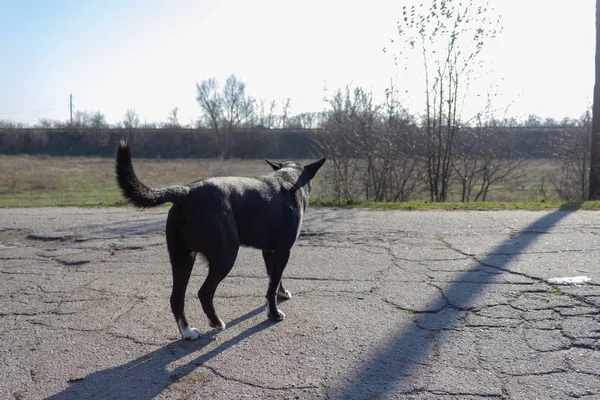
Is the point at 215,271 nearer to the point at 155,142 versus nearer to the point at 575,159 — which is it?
the point at 575,159

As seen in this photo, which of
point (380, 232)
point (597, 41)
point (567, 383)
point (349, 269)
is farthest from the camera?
point (597, 41)

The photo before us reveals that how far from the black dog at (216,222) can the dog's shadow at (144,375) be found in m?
0.20

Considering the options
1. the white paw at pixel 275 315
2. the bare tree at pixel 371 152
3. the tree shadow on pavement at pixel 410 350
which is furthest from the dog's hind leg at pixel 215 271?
the bare tree at pixel 371 152

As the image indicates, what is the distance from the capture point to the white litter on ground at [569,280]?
512cm

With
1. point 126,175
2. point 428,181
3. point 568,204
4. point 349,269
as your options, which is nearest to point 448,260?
point 349,269

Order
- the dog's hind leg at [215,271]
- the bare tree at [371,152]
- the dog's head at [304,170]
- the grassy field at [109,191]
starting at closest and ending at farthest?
1. the dog's hind leg at [215,271]
2. the dog's head at [304,170]
3. the grassy field at [109,191]
4. the bare tree at [371,152]

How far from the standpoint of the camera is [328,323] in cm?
428

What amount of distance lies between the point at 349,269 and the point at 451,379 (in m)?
2.81

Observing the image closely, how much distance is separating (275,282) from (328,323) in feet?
2.00

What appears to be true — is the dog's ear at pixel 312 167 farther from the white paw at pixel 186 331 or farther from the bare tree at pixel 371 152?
the bare tree at pixel 371 152

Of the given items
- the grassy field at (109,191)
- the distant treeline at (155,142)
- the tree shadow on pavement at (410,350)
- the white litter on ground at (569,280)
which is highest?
the distant treeline at (155,142)

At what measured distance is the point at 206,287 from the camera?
12.9 feet

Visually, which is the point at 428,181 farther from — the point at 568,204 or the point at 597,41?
the point at 597,41

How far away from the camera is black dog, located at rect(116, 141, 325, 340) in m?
3.70
